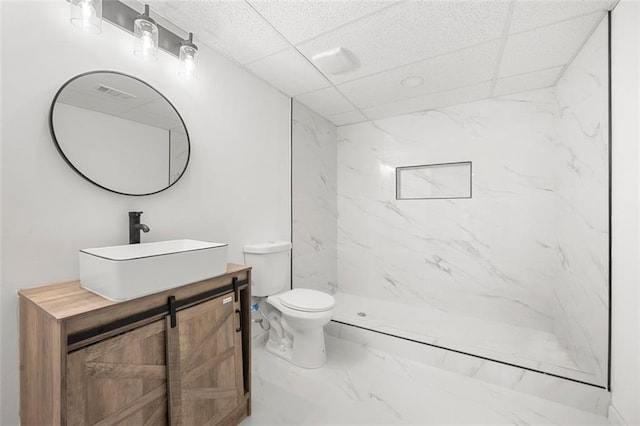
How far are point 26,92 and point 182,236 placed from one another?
2.99ft

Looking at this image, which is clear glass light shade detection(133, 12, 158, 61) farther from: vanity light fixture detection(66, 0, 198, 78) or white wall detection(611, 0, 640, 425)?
A: white wall detection(611, 0, 640, 425)

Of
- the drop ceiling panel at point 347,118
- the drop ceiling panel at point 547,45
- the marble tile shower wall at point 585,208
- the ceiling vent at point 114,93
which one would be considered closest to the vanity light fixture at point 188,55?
the ceiling vent at point 114,93

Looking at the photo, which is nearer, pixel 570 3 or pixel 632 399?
pixel 632 399

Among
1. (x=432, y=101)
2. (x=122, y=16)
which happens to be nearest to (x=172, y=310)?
(x=122, y=16)

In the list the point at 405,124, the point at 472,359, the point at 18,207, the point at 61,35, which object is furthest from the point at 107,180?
the point at 405,124

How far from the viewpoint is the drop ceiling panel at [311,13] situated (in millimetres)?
1444

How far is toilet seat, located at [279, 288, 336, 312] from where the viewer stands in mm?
1926

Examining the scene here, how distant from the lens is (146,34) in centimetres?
138

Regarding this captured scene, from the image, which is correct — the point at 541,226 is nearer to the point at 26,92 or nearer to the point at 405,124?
the point at 405,124

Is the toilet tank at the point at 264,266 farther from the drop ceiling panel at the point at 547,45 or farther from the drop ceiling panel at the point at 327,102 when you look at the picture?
the drop ceiling panel at the point at 547,45

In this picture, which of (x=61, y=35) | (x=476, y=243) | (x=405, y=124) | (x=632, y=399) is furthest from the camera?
(x=405, y=124)

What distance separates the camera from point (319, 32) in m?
1.66

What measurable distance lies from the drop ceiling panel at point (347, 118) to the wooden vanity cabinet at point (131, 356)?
2.22 metres

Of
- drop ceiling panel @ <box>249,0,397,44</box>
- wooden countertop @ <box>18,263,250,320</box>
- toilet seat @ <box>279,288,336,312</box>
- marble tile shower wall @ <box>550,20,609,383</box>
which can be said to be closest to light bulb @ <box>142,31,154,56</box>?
drop ceiling panel @ <box>249,0,397,44</box>
